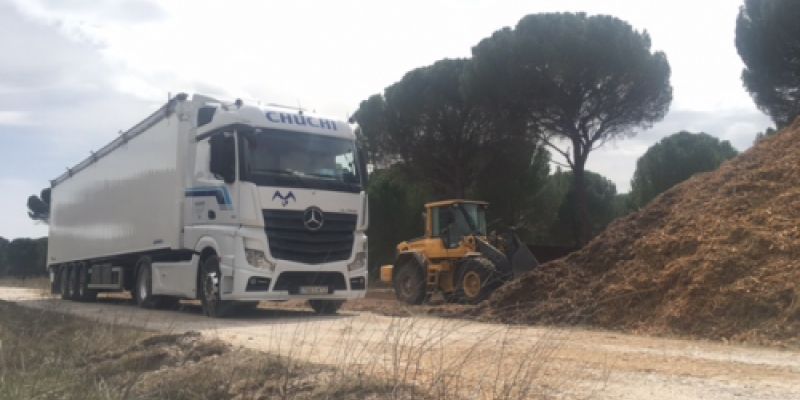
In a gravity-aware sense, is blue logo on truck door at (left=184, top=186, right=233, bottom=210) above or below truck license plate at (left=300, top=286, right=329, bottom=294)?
above

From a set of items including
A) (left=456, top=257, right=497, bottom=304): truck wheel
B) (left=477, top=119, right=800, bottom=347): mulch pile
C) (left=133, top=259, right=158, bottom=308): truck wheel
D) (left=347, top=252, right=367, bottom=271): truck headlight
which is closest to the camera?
(left=477, top=119, right=800, bottom=347): mulch pile

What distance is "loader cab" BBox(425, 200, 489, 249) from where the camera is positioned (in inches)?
671

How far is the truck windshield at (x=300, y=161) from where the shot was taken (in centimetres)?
1182

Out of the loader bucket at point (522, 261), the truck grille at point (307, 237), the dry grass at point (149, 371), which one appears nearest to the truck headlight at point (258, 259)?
the truck grille at point (307, 237)

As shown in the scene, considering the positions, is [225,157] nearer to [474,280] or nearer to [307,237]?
[307,237]

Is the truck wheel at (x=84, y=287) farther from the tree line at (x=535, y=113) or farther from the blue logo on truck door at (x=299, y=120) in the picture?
the tree line at (x=535, y=113)

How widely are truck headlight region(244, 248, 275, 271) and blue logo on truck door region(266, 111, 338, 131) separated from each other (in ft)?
7.17

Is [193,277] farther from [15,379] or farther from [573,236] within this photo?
[573,236]

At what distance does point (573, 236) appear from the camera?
38.7 m

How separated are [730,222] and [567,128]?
18434mm

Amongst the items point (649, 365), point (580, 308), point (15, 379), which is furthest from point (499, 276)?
point (15, 379)

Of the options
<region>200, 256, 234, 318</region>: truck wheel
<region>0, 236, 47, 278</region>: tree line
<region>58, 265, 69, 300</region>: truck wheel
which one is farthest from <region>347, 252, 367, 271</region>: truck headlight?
<region>0, 236, 47, 278</region>: tree line

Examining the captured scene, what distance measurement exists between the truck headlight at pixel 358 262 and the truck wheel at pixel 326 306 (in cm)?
99

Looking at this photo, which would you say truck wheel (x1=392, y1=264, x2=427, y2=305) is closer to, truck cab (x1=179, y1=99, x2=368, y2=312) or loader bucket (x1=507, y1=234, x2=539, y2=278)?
loader bucket (x1=507, y1=234, x2=539, y2=278)
